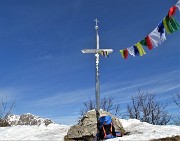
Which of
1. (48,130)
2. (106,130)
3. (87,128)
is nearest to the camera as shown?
(106,130)

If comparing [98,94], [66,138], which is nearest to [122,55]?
[98,94]

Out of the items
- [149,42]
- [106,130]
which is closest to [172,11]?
[149,42]

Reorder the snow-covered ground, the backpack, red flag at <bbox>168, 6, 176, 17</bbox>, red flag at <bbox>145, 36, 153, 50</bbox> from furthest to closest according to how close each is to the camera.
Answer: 1. the snow-covered ground
2. red flag at <bbox>145, 36, 153, 50</bbox>
3. the backpack
4. red flag at <bbox>168, 6, 176, 17</bbox>

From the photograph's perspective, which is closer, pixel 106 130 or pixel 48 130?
pixel 106 130

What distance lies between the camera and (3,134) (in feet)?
71.6

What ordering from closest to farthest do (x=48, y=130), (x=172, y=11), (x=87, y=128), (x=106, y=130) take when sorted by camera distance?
1. (x=172, y=11)
2. (x=106, y=130)
3. (x=87, y=128)
4. (x=48, y=130)

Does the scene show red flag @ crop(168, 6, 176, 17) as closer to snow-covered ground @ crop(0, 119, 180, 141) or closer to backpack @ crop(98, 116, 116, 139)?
backpack @ crop(98, 116, 116, 139)

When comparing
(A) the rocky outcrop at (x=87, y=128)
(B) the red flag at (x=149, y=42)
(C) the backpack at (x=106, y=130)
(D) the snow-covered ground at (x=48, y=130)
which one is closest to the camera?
(C) the backpack at (x=106, y=130)

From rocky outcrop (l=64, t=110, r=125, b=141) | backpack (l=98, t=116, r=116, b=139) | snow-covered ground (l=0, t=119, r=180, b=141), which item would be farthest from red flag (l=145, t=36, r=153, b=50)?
rocky outcrop (l=64, t=110, r=125, b=141)

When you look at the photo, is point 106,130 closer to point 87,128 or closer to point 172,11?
point 87,128

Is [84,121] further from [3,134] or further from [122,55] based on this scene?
[3,134]

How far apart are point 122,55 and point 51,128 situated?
7.18 m

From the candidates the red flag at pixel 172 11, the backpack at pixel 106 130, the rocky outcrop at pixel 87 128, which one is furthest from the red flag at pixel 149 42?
the rocky outcrop at pixel 87 128

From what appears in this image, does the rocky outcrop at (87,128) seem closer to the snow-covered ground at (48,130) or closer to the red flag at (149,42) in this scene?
the snow-covered ground at (48,130)
